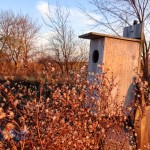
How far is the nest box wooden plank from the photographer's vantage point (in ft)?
12.5

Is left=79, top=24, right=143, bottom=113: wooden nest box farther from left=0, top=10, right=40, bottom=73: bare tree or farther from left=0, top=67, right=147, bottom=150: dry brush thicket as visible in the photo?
left=0, top=10, right=40, bottom=73: bare tree

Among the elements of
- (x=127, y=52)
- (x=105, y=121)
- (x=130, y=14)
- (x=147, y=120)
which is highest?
(x=130, y=14)

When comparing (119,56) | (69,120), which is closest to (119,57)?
(119,56)

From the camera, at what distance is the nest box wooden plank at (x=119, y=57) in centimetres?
381

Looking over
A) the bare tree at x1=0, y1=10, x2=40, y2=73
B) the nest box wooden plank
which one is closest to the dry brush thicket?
the nest box wooden plank

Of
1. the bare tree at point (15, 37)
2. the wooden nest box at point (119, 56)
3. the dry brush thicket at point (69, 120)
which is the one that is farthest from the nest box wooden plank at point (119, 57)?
the bare tree at point (15, 37)

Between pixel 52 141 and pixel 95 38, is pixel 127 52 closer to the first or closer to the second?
pixel 95 38

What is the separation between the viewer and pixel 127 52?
3957 millimetres

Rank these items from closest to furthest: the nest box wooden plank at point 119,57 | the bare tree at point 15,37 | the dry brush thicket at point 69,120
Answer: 1. the dry brush thicket at point 69,120
2. the nest box wooden plank at point 119,57
3. the bare tree at point 15,37

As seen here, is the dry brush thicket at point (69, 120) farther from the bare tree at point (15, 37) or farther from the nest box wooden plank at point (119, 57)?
the bare tree at point (15, 37)

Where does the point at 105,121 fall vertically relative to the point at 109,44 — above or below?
below

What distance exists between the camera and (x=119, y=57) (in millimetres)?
3887

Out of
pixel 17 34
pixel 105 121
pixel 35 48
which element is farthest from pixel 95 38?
pixel 17 34

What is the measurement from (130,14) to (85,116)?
8.01 metres
